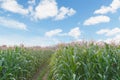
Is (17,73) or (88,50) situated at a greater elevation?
(88,50)

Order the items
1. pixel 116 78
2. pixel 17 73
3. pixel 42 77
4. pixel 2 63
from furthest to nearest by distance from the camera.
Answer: pixel 42 77, pixel 17 73, pixel 2 63, pixel 116 78

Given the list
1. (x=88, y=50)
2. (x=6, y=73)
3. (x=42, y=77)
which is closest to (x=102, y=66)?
(x=88, y=50)

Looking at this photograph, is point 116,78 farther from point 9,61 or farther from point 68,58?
point 9,61

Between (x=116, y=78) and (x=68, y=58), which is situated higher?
(x=68, y=58)

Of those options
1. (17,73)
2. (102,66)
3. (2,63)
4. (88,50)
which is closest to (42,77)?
(17,73)

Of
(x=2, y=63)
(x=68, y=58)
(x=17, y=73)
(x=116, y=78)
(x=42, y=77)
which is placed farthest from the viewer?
(x=42, y=77)

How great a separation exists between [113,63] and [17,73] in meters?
3.72

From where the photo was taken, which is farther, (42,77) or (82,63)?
(42,77)

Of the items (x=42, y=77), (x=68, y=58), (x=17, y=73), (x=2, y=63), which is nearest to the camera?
(x=68, y=58)

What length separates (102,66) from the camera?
8188 millimetres

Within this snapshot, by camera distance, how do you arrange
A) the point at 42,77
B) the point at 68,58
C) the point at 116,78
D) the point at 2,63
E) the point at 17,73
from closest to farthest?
the point at 116,78 < the point at 68,58 < the point at 2,63 < the point at 17,73 < the point at 42,77

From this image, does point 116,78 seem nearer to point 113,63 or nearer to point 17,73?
point 113,63

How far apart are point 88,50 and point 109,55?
71 cm

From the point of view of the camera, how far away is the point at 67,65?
841cm
